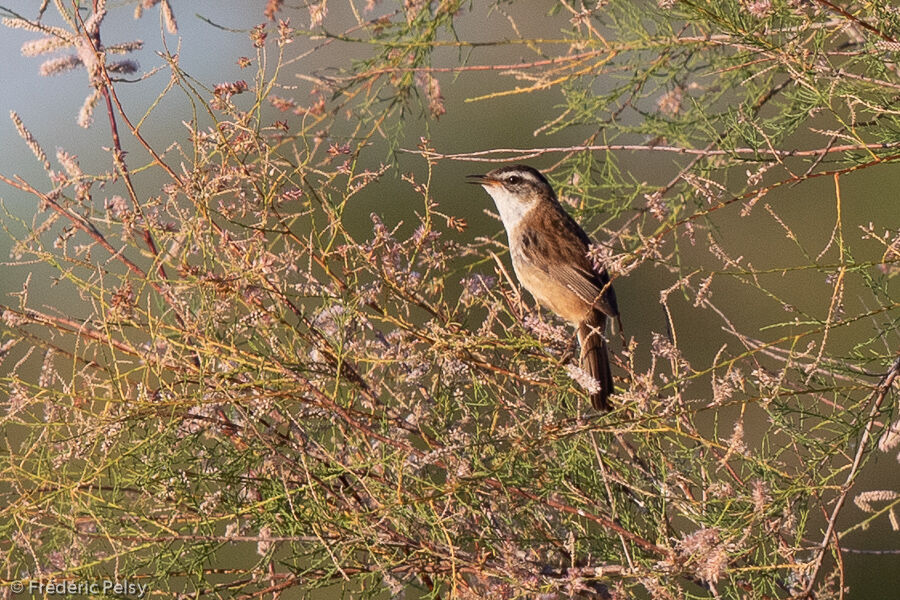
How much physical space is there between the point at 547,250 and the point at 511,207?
61 cm

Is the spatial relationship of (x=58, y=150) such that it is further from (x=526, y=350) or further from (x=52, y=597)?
(x=526, y=350)

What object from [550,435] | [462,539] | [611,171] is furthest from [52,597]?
[611,171]

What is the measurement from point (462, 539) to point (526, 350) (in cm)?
61

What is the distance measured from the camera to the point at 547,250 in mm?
5668

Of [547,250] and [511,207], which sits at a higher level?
[511,207]

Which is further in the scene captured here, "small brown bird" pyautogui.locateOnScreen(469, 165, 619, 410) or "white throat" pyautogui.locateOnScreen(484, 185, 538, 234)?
"white throat" pyautogui.locateOnScreen(484, 185, 538, 234)

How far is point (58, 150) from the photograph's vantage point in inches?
118

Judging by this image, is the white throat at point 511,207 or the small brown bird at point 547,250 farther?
the white throat at point 511,207

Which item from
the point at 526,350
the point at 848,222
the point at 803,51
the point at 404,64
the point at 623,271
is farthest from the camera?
the point at 848,222

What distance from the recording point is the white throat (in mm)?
6090

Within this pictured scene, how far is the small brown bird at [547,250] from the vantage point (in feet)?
17.6

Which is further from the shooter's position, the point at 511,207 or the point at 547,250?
the point at 511,207

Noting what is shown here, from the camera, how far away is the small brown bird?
5379 mm

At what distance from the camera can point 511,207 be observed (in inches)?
243
